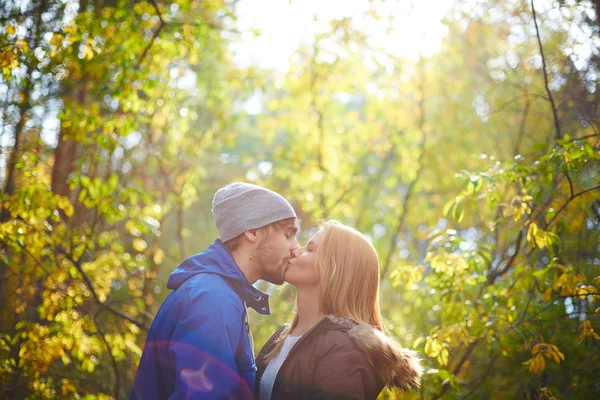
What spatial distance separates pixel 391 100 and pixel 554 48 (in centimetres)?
367

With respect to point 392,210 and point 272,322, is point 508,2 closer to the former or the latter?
point 392,210

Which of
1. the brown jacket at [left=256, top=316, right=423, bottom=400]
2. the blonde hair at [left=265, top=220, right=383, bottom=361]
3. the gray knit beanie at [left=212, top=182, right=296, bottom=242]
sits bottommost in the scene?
the brown jacket at [left=256, top=316, right=423, bottom=400]

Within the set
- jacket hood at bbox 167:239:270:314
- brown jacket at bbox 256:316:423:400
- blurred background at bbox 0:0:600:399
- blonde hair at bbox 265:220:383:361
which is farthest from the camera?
blurred background at bbox 0:0:600:399

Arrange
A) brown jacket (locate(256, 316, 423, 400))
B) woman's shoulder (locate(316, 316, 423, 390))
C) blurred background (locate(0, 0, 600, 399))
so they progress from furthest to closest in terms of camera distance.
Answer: blurred background (locate(0, 0, 600, 399))
woman's shoulder (locate(316, 316, 423, 390))
brown jacket (locate(256, 316, 423, 400))

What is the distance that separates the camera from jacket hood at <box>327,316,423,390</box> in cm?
255

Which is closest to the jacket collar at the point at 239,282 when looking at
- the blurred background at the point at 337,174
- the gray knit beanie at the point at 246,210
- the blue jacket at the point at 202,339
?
the blue jacket at the point at 202,339

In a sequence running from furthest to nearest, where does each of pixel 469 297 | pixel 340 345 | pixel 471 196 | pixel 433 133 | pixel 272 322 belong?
pixel 433 133, pixel 272 322, pixel 469 297, pixel 471 196, pixel 340 345

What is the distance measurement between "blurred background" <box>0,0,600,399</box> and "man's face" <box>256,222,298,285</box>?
1186mm

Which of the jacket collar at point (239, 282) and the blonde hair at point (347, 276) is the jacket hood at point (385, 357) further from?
the jacket collar at point (239, 282)

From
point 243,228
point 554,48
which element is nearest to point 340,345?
point 243,228

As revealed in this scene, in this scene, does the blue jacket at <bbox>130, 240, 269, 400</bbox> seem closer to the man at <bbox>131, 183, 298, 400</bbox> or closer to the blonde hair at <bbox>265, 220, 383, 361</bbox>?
the man at <bbox>131, 183, 298, 400</bbox>

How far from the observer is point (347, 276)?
117 inches

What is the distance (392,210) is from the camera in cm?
928

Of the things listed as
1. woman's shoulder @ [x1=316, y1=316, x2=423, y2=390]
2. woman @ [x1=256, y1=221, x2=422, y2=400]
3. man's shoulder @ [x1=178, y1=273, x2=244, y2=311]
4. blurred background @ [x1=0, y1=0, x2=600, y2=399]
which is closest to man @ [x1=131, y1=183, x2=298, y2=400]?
man's shoulder @ [x1=178, y1=273, x2=244, y2=311]
